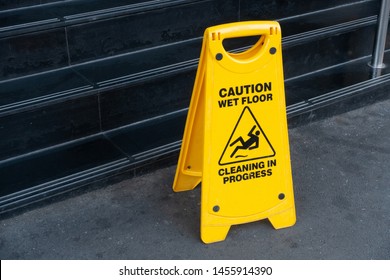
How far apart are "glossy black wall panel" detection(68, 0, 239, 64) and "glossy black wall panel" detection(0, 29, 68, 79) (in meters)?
0.08

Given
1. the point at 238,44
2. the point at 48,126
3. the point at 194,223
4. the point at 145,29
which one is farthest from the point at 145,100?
the point at 194,223

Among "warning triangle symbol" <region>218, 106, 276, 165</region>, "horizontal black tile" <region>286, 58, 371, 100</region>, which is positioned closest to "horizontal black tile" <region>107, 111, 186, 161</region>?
"warning triangle symbol" <region>218, 106, 276, 165</region>

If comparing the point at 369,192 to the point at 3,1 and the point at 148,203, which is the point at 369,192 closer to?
the point at 148,203

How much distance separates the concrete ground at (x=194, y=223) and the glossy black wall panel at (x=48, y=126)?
0.37 meters

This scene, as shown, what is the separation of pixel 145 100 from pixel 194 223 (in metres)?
0.88

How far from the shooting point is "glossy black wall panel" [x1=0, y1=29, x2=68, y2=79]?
12.0ft

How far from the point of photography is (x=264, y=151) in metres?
3.16

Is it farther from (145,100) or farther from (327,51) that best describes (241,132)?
(327,51)

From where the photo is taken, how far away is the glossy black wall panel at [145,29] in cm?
389

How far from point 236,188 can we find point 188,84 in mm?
1026

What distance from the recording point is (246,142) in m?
3.12

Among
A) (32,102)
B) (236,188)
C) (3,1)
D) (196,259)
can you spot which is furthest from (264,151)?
(3,1)

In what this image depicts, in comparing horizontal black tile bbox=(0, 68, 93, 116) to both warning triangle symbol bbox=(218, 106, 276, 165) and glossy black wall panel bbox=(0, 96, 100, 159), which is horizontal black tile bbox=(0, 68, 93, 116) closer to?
glossy black wall panel bbox=(0, 96, 100, 159)

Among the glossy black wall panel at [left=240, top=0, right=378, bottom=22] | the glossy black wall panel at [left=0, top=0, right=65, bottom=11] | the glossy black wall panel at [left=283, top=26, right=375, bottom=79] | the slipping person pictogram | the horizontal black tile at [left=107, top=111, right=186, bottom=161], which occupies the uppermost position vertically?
the glossy black wall panel at [left=0, top=0, right=65, bottom=11]
